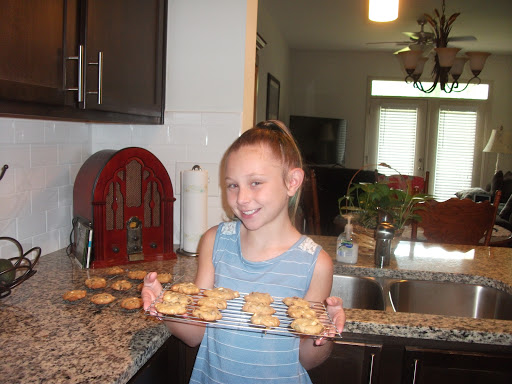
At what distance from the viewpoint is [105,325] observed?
1135mm

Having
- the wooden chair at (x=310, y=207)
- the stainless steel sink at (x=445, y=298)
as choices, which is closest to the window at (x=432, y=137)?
the wooden chair at (x=310, y=207)

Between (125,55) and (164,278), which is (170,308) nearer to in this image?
(164,278)

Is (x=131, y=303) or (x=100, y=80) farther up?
(x=100, y=80)

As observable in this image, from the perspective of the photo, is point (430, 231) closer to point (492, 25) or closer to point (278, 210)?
point (278, 210)

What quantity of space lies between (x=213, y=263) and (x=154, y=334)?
→ 0.89 ft

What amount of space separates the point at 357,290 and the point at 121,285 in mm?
899

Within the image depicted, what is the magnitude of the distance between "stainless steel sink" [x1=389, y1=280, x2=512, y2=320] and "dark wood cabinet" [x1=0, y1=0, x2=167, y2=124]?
120 centimetres

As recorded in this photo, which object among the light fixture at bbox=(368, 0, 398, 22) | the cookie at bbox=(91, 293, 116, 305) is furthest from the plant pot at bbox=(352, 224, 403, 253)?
the light fixture at bbox=(368, 0, 398, 22)

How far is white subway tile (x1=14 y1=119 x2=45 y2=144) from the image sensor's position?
1.55 meters

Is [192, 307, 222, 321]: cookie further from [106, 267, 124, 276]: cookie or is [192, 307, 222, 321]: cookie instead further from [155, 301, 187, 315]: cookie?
[106, 267, 124, 276]: cookie

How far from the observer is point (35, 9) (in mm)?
1111

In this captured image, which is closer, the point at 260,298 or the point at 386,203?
the point at 260,298

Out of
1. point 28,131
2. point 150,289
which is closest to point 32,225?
point 28,131

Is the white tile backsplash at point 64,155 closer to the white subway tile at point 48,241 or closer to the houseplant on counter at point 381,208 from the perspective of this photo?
the white subway tile at point 48,241
